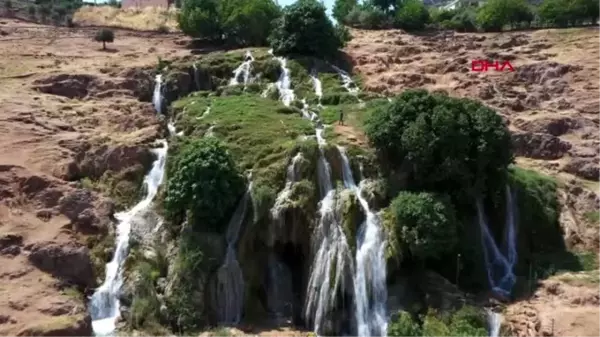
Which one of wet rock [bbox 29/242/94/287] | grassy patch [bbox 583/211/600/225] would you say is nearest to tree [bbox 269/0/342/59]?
grassy patch [bbox 583/211/600/225]

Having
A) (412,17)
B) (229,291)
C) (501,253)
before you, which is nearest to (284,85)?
(501,253)

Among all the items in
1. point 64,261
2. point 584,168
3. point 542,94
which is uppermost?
point 542,94

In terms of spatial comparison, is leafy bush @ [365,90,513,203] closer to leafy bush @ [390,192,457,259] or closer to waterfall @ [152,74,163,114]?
leafy bush @ [390,192,457,259]

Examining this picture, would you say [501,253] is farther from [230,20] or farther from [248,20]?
[230,20]

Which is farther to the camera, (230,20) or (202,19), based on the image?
(202,19)

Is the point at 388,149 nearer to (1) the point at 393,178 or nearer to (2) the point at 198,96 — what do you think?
→ (1) the point at 393,178

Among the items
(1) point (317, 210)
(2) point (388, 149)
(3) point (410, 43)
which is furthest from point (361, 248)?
(3) point (410, 43)

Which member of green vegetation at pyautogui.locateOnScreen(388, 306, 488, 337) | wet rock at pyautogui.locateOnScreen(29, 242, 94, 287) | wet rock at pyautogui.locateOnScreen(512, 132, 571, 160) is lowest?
green vegetation at pyautogui.locateOnScreen(388, 306, 488, 337)
